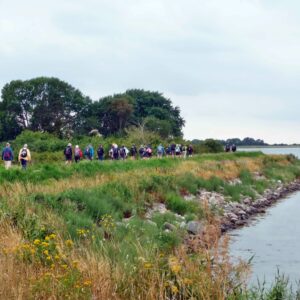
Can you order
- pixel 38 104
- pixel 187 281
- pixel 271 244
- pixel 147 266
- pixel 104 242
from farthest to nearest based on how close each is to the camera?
pixel 38 104
pixel 271 244
pixel 104 242
pixel 147 266
pixel 187 281

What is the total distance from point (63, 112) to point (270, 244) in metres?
65.0

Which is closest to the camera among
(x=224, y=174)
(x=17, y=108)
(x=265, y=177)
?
(x=224, y=174)

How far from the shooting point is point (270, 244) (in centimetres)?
1789

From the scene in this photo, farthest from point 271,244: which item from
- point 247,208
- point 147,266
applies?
point 147,266

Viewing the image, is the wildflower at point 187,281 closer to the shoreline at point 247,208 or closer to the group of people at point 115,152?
the shoreline at point 247,208

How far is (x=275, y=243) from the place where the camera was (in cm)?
1806

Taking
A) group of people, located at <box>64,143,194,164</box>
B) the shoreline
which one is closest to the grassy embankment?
the shoreline

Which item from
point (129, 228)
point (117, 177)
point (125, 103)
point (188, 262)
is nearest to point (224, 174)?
point (117, 177)

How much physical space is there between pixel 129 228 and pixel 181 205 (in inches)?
308

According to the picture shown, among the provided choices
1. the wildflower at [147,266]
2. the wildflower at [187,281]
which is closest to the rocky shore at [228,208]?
the wildflower at [147,266]

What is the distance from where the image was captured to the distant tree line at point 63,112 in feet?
253

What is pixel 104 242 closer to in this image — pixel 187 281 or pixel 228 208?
pixel 187 281

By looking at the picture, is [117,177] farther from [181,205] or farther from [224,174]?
[224,174]

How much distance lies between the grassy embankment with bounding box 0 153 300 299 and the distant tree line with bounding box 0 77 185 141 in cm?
5109
